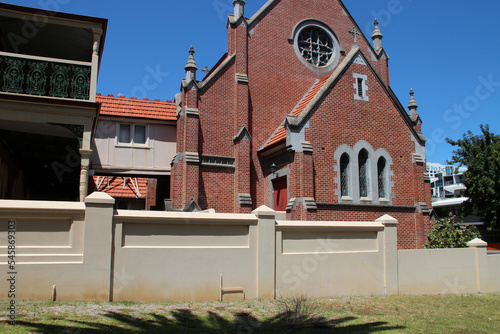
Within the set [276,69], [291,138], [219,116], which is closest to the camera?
[291,138]

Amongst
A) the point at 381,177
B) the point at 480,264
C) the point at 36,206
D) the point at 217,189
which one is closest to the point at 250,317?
the point at 36,206

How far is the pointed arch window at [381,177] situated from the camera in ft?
62.4

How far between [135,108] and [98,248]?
40.5ft

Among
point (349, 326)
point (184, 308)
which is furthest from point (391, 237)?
point (184, 308)

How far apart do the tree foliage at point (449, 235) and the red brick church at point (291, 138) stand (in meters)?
0.74

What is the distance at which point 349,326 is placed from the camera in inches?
304

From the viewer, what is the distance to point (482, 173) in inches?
1077

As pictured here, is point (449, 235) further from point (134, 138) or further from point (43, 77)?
point (43, 77)

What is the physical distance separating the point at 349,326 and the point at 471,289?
7.35 m

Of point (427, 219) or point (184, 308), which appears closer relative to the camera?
point (184, 308)

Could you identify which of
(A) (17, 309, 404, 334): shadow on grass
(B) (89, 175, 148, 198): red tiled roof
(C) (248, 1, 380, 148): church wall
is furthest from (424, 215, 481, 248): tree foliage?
(B) (89, 175, 148, 198): red tiled roof

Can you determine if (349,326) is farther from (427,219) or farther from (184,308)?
(427,219)

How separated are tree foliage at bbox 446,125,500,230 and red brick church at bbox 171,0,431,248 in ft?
30.5

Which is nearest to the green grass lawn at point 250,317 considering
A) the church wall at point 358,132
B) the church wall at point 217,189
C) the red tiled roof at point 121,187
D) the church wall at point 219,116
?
the church wall at point 358,132
